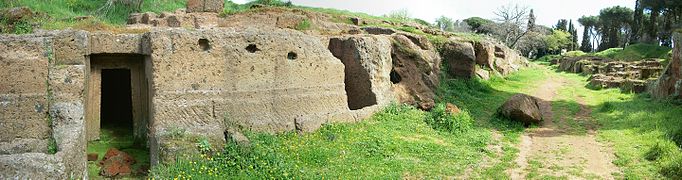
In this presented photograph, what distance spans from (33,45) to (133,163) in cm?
210

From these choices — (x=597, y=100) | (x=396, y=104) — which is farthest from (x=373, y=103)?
(x=597, y=100)

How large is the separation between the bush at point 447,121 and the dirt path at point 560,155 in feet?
4.02

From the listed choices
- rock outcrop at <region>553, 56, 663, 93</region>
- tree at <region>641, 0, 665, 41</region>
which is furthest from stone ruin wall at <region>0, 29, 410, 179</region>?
tree at <region>641, 0, 665, 41</region>

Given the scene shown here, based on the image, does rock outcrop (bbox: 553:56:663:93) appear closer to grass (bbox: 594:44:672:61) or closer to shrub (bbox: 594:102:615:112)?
shrub (bbox: 594:102:615:112)

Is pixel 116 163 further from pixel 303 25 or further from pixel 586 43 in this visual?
pixel 586 43

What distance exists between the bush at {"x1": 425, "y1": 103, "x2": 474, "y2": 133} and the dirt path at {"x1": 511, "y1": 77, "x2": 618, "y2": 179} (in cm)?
122

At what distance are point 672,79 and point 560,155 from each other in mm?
8978

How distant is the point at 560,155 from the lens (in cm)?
1030

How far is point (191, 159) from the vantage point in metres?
7.68

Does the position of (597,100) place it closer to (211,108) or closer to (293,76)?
(293,76)

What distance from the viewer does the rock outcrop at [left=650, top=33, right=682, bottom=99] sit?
16347 millimetres

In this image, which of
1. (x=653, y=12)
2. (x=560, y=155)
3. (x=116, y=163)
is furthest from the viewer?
(x=653, y=12)

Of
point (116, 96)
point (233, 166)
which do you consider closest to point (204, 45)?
point (233, 166)

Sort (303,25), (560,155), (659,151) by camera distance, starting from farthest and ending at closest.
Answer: (303,25)
(560,155)
(659,151)
